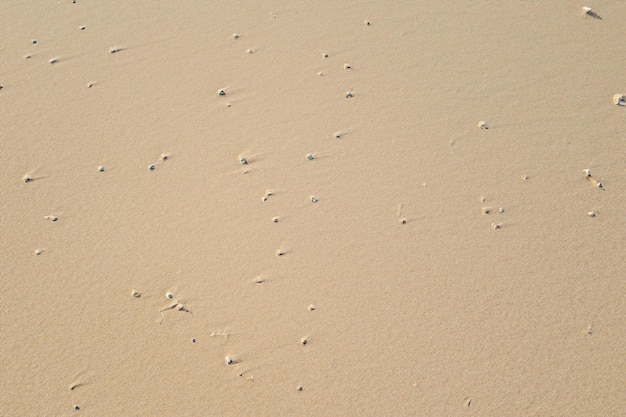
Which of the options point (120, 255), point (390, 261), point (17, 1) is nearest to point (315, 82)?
point (390, 261)

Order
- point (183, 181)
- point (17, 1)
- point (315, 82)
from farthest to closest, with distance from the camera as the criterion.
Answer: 1. point (17, 1)
2. point (315, 82)
3. point (183, 181)

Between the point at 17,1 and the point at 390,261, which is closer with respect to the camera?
the point at 390,261

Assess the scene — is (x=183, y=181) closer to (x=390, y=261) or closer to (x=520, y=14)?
(x=390, y=261)

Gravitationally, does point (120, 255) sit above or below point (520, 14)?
below

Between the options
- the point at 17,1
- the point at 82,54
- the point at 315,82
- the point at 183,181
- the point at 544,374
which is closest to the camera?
the point at 544,374

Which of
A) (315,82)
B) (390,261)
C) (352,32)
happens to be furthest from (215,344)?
(352,32)

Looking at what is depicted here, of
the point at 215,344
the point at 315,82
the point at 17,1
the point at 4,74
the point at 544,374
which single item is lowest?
the point at 544,374
